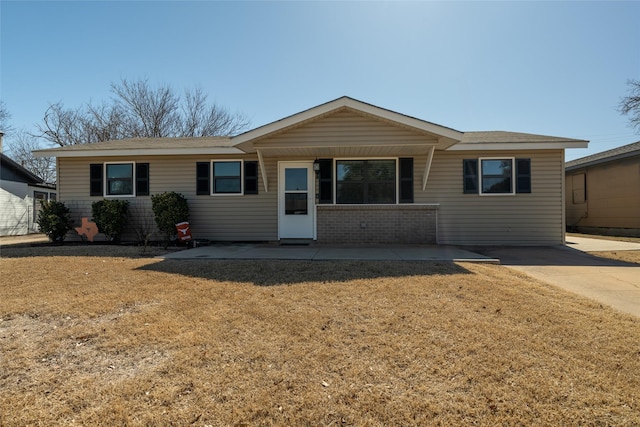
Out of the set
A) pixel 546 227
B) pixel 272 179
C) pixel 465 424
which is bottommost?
pixel 465 424

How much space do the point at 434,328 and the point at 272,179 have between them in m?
7.31

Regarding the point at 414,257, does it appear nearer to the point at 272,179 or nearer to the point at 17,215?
the point at 272,179

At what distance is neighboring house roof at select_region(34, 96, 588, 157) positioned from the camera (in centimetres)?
771

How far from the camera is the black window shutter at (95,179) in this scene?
10180mm

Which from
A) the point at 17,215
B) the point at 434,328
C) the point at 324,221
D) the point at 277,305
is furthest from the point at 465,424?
the point at 17,215

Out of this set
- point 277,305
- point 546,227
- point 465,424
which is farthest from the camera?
point 546,227

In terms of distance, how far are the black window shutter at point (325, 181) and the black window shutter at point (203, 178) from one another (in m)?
3.49

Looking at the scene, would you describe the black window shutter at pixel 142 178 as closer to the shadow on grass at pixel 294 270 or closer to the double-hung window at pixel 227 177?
the double-hung window at pixel 227 177

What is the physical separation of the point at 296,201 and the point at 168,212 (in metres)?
3.69

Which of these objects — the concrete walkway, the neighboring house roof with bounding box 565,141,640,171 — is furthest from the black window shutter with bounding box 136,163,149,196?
the neighboring house roof with bounding box 565,141,640,171

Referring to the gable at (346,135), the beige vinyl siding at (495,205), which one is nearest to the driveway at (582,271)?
the beige vinyl siding at (495,205)

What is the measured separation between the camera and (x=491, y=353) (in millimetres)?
2658

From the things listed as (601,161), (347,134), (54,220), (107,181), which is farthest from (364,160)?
(601,161)

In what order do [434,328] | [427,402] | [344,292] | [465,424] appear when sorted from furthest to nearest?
[344,292]
[434,328]
[427,402]
[465,424]
